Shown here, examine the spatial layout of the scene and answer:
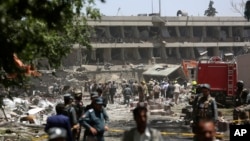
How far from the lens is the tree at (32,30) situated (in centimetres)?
533

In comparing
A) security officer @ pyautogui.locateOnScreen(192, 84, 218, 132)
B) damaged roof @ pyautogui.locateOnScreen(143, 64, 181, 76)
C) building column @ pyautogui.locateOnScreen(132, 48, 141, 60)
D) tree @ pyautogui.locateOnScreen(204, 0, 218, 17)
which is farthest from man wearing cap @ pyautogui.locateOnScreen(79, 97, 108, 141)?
tree @ pyautogui.locateOnScreen(204, 0, 218, 17)

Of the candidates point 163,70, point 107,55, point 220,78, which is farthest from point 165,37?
point 220,78

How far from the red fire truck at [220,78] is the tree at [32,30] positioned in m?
13.0

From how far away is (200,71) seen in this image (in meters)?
26.8

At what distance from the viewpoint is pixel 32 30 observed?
21.8ft

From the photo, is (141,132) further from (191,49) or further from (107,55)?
(191,49)

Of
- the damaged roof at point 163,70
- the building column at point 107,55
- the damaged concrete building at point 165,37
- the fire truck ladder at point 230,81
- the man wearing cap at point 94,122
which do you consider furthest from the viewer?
the damaged concrete building at point 165,37

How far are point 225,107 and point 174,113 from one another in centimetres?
275

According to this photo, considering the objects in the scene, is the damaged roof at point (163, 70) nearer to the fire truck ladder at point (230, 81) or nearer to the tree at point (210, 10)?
the fire truck ladder at point (230, 81)

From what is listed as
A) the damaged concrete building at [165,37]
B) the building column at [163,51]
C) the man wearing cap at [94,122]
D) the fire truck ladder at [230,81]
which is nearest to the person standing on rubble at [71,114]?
the man wearing cap at [94,122]

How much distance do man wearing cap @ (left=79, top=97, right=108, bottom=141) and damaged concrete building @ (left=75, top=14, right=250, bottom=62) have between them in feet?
181

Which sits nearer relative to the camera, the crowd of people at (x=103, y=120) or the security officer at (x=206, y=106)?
the crowd of people at (x=103, y=120)

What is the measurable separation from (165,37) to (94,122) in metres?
61.8

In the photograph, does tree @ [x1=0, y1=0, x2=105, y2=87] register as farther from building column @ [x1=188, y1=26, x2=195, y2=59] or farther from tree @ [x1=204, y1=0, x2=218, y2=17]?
tree @ [x1=204, y1=0, x2=218, y2=17]
